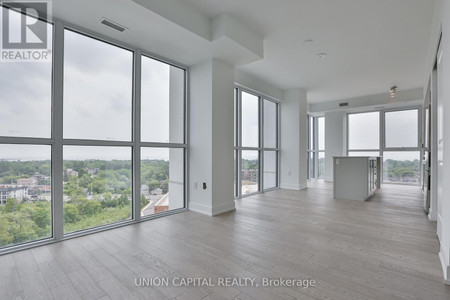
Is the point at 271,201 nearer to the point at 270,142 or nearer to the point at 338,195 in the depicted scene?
the point at 338,195

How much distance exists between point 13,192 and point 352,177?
5.77 meters

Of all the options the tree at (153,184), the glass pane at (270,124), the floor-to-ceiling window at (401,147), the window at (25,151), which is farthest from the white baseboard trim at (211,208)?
the floor-to-ceiling window at (401,147)

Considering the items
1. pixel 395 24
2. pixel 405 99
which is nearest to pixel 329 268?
pixel 395 24

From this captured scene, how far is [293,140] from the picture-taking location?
6.45 m

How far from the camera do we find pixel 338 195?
515 cm

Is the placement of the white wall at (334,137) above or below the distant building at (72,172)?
above

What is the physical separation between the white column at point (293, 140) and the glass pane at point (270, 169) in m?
0.23

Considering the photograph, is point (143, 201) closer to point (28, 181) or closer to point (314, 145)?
point (28, 181)

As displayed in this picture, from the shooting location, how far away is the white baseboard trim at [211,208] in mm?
3758

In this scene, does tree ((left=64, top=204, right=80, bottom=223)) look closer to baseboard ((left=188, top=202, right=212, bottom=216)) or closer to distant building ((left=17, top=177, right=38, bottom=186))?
distant building ((left=17, top=177, right=38, bottom=186))

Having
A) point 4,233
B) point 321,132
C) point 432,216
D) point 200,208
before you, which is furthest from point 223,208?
point 321,132

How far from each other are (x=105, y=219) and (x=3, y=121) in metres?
1.60

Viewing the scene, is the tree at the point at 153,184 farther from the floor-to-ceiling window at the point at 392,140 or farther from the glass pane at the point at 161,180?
the floor-to-ceiling window at the point at 392,140

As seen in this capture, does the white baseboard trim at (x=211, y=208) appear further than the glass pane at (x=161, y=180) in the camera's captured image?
Yes
